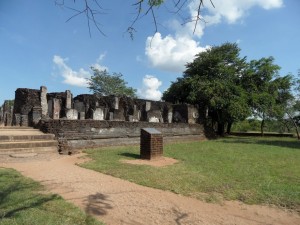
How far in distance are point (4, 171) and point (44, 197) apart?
7.46 feet

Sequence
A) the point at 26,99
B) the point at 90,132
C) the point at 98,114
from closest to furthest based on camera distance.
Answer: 1. the point at 90,132
2. the point at 26,99
3. the point at 98,114

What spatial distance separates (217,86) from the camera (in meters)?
22.4

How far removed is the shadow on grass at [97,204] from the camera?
159 inches

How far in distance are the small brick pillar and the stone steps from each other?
2.87 metres

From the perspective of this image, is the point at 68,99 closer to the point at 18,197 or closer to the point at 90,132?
the point at 90,132

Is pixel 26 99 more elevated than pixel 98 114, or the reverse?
pixel 26 99

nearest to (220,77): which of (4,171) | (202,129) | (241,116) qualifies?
(241,116)

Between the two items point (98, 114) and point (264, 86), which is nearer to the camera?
point (98, 114)

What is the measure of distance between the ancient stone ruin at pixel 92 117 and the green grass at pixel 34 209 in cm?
506

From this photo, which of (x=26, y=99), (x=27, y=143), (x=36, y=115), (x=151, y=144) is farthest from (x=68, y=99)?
(x=151, y=144)

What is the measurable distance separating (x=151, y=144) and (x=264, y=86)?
19816mm

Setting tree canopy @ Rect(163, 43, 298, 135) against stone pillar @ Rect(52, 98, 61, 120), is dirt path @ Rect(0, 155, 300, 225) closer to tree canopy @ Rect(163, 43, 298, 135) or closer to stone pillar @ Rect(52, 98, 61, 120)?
stone pillar @ Rect(52, 98, 61, 120)

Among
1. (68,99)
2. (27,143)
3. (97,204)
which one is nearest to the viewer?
(97,204)

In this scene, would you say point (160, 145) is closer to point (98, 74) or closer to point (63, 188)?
point (63, 188)
